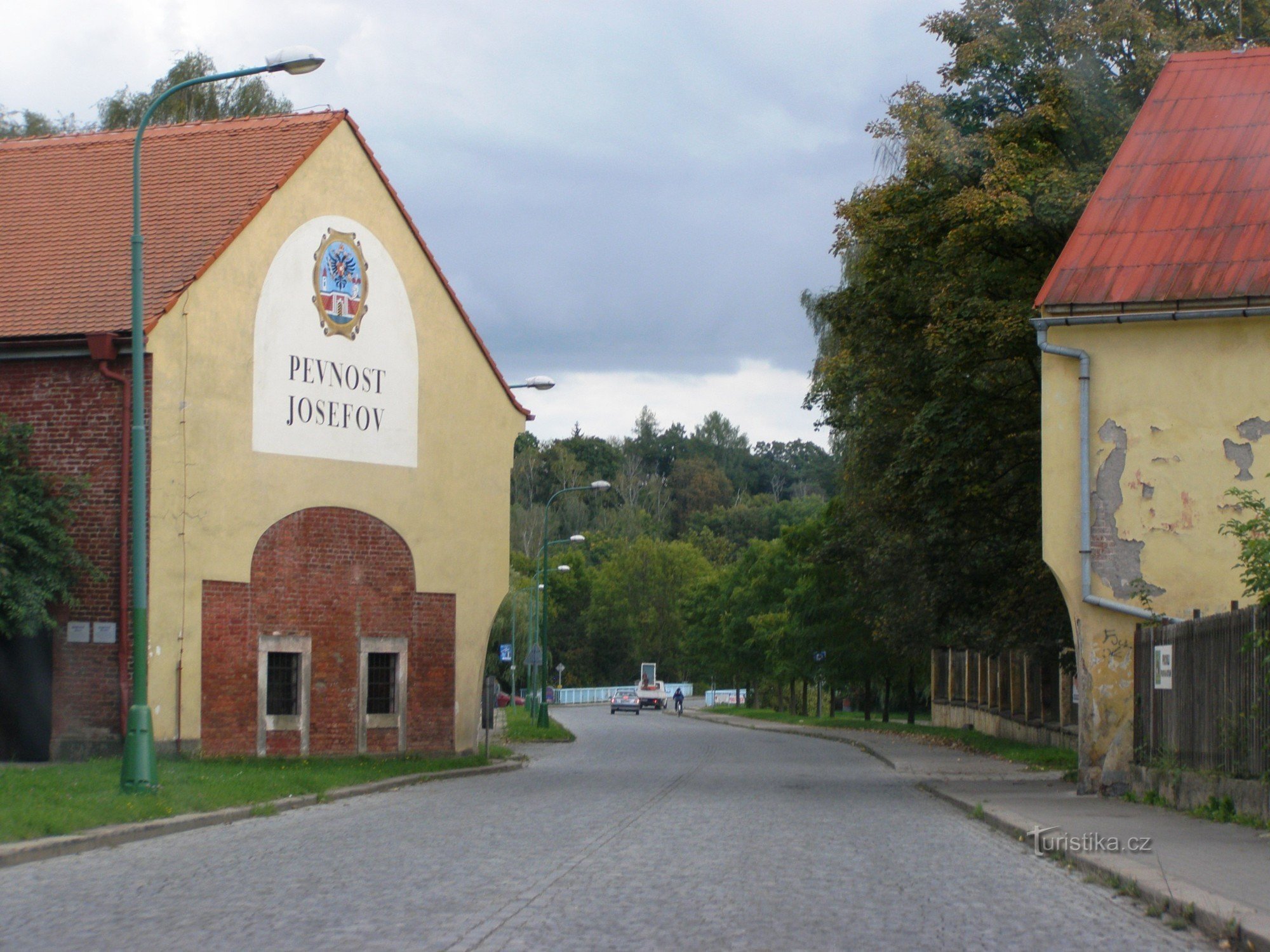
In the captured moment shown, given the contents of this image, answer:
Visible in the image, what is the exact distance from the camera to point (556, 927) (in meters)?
9.17

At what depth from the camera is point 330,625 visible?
2662 cm

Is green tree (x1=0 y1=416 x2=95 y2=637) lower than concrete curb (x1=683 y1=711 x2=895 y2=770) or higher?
higher

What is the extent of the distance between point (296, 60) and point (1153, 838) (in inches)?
464

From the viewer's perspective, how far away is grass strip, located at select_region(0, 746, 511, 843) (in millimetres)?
14070

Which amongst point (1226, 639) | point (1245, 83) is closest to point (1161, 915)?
point (1226, 639)

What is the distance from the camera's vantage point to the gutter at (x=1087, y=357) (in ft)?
65.7

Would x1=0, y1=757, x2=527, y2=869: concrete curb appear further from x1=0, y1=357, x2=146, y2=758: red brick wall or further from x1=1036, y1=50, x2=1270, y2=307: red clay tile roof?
x1=1036, y1=50, x2=1270, y2=307: red clay tile roof

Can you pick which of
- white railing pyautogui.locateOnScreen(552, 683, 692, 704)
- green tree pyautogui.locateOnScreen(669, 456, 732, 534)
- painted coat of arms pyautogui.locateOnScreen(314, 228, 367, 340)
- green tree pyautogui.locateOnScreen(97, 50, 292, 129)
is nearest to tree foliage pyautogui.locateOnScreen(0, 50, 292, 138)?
green tree pyautogui.locateOnScreen(97, 50, 292, 129)

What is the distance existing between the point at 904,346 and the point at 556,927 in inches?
791

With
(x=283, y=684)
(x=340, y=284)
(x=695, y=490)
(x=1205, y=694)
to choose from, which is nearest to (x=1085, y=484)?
(x=1205, y=694)

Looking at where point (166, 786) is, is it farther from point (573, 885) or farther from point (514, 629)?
point (514, 629)

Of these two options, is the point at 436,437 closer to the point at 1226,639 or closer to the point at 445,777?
the point at 445,777

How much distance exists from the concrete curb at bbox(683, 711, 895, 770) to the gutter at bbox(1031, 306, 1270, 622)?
1117cm

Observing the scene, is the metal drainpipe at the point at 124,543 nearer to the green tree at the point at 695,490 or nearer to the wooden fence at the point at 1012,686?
the wooden fence at the point at 1012,686
